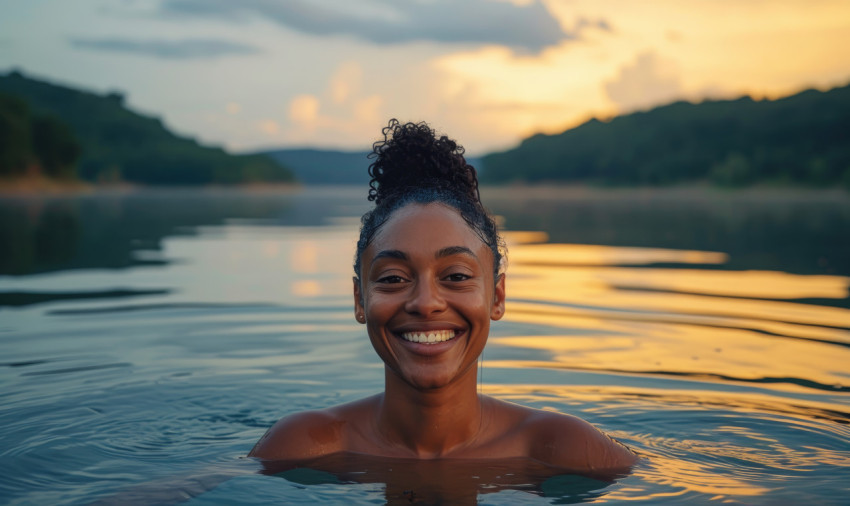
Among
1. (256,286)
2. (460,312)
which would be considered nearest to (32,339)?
(256,286)

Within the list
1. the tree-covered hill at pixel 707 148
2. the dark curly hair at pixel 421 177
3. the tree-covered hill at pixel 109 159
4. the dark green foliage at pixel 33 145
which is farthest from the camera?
the tree-covered hill at pixel 707 148

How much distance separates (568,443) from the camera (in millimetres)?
4547

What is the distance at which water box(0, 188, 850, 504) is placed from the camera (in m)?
4.57

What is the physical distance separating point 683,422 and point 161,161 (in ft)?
575

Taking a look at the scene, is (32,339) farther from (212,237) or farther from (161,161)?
(161,161)

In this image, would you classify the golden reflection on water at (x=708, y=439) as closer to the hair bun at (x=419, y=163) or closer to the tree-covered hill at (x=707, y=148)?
the hair bun at (x=419, y=163)

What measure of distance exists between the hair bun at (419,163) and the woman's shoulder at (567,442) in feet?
4.16

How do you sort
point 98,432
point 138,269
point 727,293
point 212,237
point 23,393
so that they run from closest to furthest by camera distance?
point 98,432 < point 23,393 < point 727,293 < point 138,269 < point 212,237

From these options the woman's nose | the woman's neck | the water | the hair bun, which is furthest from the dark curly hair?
the water

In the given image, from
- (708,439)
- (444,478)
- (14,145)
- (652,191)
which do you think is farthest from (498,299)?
(652,191)

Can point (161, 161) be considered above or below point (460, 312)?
above

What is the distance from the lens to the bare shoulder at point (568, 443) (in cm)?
455

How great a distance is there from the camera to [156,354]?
28.4 ft

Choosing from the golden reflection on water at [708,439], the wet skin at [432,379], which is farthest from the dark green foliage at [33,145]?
the wet skin at [432,379]
